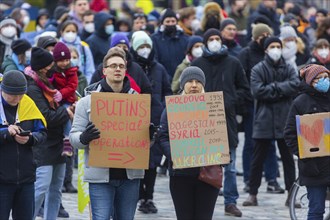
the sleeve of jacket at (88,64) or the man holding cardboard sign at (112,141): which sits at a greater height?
the sleeve of jacket at (88,64)

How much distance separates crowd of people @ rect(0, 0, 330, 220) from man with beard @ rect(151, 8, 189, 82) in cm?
1

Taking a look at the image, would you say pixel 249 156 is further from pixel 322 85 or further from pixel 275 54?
pixel 322 85

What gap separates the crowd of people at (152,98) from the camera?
32.6 feet

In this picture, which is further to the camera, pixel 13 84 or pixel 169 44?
pixel 169 44


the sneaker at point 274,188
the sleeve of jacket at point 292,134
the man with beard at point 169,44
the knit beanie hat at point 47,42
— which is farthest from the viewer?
the man with beard at point 169,44

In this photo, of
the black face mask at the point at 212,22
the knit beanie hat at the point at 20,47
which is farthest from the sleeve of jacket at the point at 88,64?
the black face mask at the point at 212,22

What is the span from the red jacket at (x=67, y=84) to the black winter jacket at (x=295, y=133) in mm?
2370

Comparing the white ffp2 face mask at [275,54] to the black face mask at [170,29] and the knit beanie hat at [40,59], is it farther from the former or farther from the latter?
the knit beanie hat at [40,59]

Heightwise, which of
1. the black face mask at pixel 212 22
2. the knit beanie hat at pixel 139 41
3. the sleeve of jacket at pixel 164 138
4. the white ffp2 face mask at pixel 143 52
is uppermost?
the black face mask at pixel 212 22

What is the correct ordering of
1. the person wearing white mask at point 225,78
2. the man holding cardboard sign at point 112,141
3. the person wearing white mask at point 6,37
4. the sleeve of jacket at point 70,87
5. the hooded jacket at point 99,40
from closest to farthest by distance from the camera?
the man holding cardboard sign at point 112,141 → the sleeve of jacket at point 70,87 → the person wearing white mask at point 225,78 → the person wearing white mask at point 6,37 → the hooded jacket at point 99,40

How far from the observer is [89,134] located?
9.59m

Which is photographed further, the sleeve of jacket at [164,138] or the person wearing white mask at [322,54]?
the person wearing white mask at [322,54]

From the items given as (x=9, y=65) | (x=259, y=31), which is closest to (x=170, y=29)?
(x=259, y=31)

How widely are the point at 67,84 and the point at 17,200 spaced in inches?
87.3
